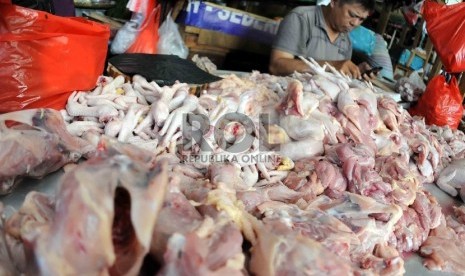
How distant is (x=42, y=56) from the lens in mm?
2248

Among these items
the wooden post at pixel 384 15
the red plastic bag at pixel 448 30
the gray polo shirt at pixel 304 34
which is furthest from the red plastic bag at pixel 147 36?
the wooden post at pixel 384 15

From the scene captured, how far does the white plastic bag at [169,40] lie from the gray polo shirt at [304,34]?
1104 mm

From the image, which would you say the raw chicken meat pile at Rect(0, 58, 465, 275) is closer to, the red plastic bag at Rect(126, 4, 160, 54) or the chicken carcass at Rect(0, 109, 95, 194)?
the chicken carcass at Rect(0, 109, 95, 194)

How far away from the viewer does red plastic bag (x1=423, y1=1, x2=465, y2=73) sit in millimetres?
3915

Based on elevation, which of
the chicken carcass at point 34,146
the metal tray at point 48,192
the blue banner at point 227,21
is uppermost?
the blue banner at point 227,21

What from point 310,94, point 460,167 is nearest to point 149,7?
point 310,94

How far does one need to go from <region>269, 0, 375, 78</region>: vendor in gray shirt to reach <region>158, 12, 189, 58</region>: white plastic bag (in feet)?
3.52

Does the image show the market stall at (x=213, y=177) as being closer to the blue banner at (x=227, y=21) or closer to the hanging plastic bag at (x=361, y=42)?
the blue banner at (x=227, y=21)

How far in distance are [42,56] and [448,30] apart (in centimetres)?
375

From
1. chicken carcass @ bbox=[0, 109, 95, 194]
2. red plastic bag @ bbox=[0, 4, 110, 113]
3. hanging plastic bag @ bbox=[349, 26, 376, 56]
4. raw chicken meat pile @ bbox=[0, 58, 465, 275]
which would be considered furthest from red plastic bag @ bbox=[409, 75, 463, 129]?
chicken carcass @ bbox=[0, 109, 95, 194]

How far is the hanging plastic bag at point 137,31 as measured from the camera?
12.0 ft

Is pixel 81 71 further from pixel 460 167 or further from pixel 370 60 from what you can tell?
pixel 370 60

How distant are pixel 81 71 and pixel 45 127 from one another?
678 millimetres

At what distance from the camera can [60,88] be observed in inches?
92.7
